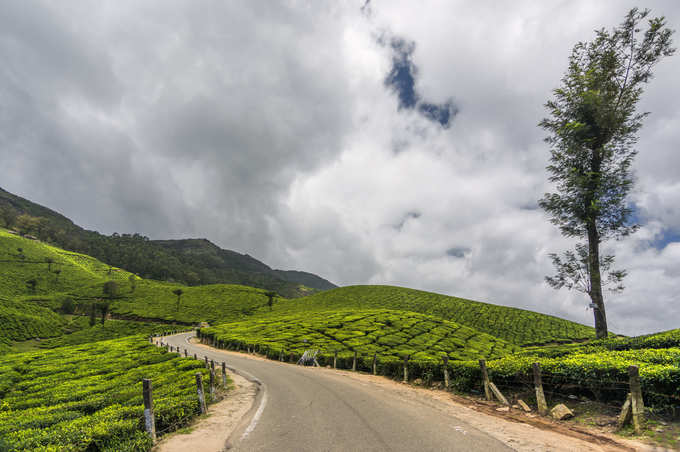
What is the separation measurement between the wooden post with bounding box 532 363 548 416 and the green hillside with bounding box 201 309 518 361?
81.1ft

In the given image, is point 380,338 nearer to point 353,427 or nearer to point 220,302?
point 353,427

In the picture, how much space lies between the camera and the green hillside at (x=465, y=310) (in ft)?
241

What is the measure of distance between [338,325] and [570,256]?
4026cm

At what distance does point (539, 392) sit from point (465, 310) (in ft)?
283

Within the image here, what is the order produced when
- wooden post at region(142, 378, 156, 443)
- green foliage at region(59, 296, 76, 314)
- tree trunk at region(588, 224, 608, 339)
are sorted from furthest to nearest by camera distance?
green foliage at region(59, 296, 76, 314) → tree trunk at region(588, 224, 608, 339) → wooden post at region(142, 378, 156, 443)

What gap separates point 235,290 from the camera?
471 ft

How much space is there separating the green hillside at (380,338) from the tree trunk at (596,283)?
16161 mm

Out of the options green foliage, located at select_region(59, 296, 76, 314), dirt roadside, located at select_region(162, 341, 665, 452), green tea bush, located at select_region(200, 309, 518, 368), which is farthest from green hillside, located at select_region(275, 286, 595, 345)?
green foliage, located at select_region(59, 296, 76, 314)

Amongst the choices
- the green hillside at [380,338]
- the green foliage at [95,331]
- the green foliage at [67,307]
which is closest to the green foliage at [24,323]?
the green foliage at [95,331]

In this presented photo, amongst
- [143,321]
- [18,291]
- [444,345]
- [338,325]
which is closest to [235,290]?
[143,321]

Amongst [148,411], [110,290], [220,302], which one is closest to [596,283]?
[148,411]

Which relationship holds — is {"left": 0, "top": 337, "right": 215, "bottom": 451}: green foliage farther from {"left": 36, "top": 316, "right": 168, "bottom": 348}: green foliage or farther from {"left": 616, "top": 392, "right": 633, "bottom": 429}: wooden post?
{"left": 36, "top": 316, "right": 168, "bottom": 348}: green foliage

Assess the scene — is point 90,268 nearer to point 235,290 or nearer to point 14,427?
point 235,290

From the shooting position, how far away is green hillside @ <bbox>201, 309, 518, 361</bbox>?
3978 centimetres
